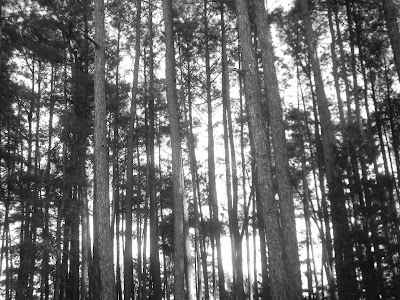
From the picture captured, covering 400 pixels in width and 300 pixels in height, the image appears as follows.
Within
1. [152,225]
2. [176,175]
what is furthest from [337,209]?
[152,225]

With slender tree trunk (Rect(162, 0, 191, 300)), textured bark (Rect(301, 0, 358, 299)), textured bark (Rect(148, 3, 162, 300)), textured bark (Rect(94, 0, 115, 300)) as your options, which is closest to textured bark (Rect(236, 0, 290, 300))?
slender tree trunk (Rect(162, 0, 191, 300))

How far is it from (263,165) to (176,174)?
3.15 meters

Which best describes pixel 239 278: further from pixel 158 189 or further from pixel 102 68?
pixel 158 189

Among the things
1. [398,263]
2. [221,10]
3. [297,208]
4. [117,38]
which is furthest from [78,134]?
[297,208]

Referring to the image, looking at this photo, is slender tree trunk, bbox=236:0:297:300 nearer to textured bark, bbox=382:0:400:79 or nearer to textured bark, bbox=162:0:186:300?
textured bark, bbox=162:0:186:300

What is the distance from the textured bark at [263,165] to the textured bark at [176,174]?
2878 mm

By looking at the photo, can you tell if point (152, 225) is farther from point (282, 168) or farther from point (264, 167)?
point (264, 167)

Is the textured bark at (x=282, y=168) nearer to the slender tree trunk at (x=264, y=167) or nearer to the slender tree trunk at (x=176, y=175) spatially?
the slender tree trunk at (x=264, y=167)

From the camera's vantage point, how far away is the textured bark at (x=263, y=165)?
651 cm

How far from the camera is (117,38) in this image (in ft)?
55.6

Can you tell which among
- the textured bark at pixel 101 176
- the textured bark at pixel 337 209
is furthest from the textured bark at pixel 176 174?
the textured bark at pixel 337 209

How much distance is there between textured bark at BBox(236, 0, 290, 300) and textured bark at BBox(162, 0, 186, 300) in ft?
9.44

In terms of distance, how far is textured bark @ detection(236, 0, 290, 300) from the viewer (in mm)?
6508

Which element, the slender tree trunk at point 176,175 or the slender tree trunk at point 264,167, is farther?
the slender tree trunk at point 176,175
